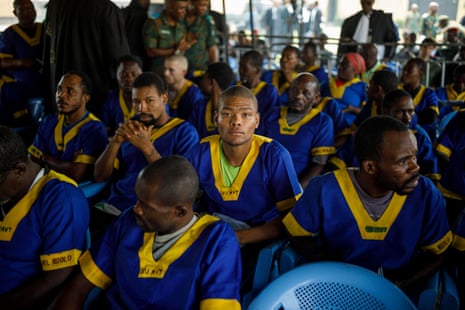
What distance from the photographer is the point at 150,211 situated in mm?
1397

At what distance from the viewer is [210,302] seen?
4.50 ft

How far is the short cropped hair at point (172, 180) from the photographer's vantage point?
1.39 meters

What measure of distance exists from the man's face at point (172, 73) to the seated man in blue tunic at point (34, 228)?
6.98 feet

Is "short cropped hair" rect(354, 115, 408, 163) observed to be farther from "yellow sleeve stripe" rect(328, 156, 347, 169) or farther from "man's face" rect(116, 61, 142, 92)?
"man's face" rect(116, 61, 142, 92)

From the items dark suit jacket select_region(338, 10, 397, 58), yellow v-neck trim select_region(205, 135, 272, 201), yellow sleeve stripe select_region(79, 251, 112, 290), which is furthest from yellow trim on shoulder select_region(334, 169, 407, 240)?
dark suit jacket select_region(338, 10, 397, 58)

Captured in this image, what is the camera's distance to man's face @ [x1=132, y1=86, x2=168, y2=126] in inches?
98.3

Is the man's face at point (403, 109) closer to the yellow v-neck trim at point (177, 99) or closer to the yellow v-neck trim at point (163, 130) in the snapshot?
the yellow v-neck trim at point (163, 130)

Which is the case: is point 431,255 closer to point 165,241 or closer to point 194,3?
point 165,241

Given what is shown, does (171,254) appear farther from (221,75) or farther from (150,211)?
(221,75)

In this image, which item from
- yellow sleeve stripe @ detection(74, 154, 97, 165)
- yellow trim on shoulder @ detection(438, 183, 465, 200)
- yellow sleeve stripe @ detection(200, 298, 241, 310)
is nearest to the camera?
yellow sleeve stripe @ detection(200, 298, 241, 310)

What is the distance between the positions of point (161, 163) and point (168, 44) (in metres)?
3.10

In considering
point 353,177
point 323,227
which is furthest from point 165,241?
point 353,177

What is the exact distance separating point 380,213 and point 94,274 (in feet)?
3.51

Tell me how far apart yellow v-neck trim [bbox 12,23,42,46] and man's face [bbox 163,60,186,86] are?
1223 mm
